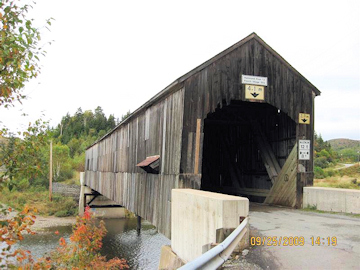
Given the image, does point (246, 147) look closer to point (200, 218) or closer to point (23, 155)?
point (200, 218)

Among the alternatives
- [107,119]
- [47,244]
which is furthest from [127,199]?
[107,119]

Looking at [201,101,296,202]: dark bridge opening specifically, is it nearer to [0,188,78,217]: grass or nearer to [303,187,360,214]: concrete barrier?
[303,187,360,214]: concrete barrier

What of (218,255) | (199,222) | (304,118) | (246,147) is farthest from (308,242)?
(246,147)

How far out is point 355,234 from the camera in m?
5.88

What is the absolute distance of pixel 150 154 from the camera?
1056cm

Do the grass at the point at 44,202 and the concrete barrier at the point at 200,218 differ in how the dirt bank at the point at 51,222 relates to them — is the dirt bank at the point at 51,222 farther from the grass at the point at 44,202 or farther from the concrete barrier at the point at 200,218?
the concrete barrier at the point at 200,218

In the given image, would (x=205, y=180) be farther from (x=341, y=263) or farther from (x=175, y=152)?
(x=341, y=263)

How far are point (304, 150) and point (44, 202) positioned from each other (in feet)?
107

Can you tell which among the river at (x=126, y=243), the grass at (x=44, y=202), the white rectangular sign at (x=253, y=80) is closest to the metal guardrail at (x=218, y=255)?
the white rectangular sign at (x=253, y=80)

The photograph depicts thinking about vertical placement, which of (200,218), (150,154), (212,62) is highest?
(212,62)

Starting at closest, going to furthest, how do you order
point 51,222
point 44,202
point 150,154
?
point 150,154, point 51,222, point 44,202

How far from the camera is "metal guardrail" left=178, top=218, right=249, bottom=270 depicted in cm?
258

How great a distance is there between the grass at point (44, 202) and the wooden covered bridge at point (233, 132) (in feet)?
71.0

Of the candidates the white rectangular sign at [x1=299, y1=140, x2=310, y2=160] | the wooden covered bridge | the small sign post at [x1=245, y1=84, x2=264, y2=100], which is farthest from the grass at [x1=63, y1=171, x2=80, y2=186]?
the small sign post at [x1=245, y1=84, x2=264, y2=100]
